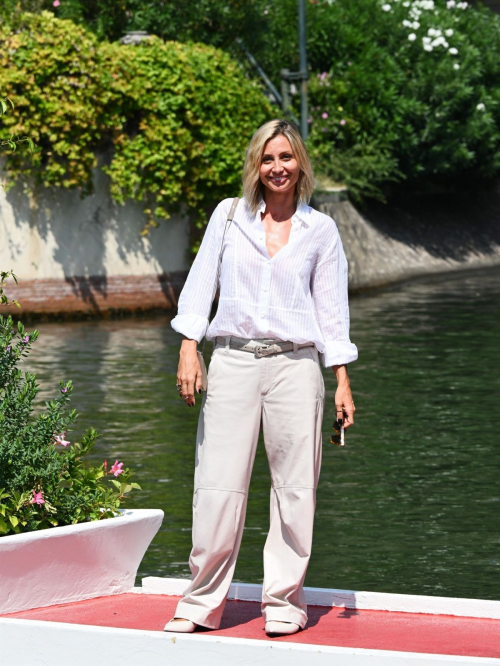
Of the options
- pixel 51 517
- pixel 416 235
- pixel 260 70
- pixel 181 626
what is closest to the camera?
pixel 181 626

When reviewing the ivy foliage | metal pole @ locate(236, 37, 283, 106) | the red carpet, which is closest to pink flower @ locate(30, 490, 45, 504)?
the red carpet

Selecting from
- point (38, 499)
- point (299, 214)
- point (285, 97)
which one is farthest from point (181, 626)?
point (285, 97)

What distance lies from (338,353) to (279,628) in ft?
3.22

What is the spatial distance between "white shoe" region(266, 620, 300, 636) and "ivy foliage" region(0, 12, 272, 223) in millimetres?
14755

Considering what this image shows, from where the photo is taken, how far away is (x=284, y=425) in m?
5.07

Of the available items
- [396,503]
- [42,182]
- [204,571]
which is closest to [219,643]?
[204,571]

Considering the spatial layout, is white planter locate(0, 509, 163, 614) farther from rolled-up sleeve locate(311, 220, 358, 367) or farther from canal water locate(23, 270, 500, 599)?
canal water locate(23, 270, 500, 599)

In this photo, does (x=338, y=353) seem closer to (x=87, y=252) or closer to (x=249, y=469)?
(x=249, y=469)

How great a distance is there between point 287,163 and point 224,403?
2.87 feet

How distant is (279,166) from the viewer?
17.0ft

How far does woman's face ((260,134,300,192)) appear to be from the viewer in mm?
5168

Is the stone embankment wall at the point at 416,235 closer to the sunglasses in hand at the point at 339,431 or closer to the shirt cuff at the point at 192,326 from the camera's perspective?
the sunglasses in hand at the point at 339,431

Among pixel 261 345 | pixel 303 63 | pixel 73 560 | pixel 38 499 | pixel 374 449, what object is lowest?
pixel 374 449

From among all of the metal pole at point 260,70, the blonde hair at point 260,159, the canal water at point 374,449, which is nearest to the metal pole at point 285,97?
the metal pole at point 260,70
